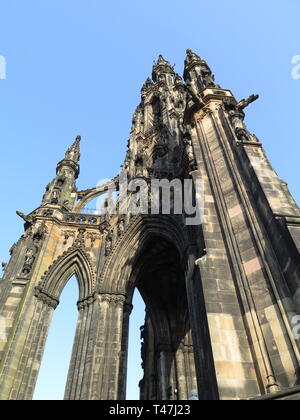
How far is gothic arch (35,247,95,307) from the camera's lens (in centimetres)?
1193

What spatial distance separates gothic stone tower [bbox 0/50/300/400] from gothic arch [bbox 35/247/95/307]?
0.04 meters

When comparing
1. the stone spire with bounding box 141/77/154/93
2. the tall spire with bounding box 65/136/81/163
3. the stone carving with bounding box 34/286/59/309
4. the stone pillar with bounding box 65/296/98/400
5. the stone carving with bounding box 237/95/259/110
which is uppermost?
the stone spire with bounding box 141/77/154/93

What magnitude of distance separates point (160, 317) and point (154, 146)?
11070 mm

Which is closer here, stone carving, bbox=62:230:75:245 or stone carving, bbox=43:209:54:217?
stone carving, bbox=62:230:75:245

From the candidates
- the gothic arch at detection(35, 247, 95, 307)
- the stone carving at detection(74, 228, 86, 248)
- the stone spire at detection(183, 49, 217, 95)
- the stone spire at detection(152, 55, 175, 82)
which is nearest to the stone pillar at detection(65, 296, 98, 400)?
the gothic arch at detection(35, 247, 95, 307)

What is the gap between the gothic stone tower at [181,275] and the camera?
229 inches

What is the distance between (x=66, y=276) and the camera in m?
12.9

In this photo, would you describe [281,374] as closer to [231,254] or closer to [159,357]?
[231,254]

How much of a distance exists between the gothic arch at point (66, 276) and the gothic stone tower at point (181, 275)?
1.7 inches

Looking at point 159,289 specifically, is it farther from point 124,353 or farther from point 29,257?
point 29,257

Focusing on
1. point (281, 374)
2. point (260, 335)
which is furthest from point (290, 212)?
point (281, 374)

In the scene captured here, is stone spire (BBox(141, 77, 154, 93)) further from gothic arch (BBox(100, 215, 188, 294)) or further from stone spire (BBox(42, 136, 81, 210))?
gothic arch (BBox(100, 215, 188, 294))

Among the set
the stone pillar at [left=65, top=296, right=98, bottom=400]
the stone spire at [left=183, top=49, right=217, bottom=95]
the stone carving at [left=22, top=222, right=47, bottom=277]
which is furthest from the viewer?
the stone spire at [left=183, top=49, right=217, bottom=95]
